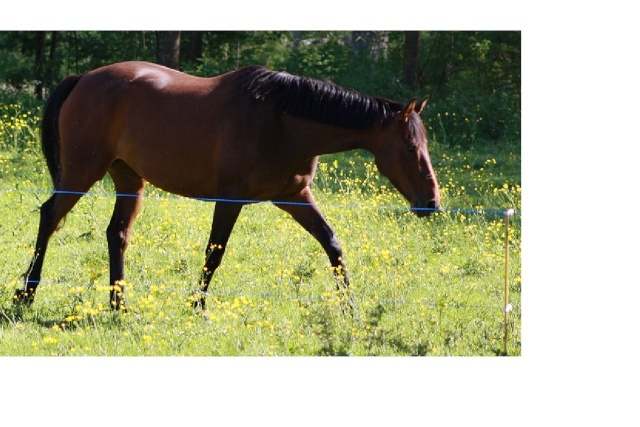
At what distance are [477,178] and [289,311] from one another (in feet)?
18.6

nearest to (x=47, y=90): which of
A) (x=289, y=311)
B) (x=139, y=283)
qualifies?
(x=139, y=283)

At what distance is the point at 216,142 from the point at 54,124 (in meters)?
1.55

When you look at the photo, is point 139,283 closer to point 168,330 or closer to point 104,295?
point 104,295

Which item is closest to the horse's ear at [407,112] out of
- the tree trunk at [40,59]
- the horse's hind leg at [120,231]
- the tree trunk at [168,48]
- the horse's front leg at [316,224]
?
the horse's front leg at [316,224]

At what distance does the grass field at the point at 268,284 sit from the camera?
5426mm

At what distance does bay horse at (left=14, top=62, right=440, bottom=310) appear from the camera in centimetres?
567

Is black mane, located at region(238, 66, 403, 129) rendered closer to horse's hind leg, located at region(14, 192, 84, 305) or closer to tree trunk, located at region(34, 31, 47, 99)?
horse's hind leg, located at region(14, 192, 84, 305)

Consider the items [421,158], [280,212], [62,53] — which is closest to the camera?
[421,158]

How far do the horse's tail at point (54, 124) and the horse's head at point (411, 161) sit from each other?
107 inches

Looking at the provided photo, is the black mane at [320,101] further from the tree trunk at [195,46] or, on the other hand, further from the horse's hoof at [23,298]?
the tree trunk at [195,46]

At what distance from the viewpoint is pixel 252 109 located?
5898 mm

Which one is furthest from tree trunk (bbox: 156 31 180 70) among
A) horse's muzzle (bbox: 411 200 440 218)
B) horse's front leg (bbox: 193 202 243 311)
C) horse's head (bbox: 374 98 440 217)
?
horse's muzzle (bbox: 411 200 440 218)

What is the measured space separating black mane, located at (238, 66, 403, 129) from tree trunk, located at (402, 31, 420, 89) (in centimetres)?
1084

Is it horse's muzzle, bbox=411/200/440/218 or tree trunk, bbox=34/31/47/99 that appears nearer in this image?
horse's muzzle, bbox=411/200/440/218
